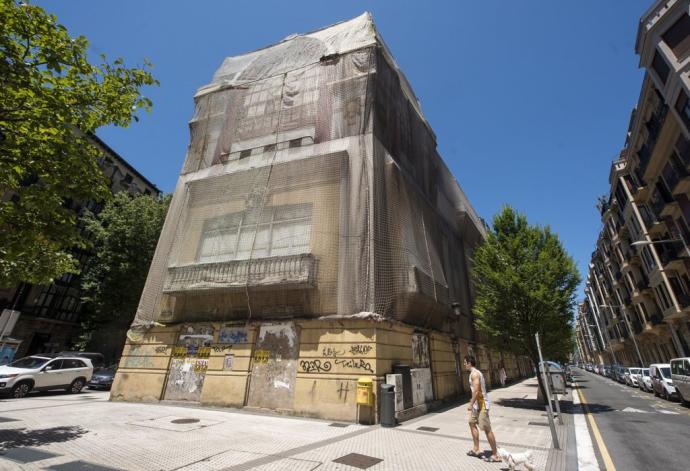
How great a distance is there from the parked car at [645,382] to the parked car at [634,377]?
3.13ft

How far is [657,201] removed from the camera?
27.8 meters

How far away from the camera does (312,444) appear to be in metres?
7.07

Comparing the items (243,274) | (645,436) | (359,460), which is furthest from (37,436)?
(645,436)

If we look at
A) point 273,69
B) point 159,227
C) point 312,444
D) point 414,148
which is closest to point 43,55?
point 312,444

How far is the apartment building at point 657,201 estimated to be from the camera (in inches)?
797

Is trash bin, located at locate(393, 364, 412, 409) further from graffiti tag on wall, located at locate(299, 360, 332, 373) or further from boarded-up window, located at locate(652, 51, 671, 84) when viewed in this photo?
boarded-up window, located at locate(652, 51, 671, 84)

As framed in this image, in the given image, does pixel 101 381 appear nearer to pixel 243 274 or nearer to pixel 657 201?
pixel 243 274

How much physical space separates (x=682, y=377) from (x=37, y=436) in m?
23.0

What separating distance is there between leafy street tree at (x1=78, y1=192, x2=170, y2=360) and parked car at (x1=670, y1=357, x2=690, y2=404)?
1287 inches

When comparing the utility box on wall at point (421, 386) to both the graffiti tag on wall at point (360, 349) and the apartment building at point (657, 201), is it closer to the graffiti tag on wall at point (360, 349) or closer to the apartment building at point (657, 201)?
the graffiti tag on wall at point (360, 349)

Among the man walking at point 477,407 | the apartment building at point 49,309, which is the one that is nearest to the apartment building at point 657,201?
the man walking at point 477,407

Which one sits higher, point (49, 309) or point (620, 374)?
point (49, 309)

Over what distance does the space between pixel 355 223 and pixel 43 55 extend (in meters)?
9.17

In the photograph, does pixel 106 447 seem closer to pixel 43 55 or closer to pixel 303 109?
Answer: pixel 43 55
